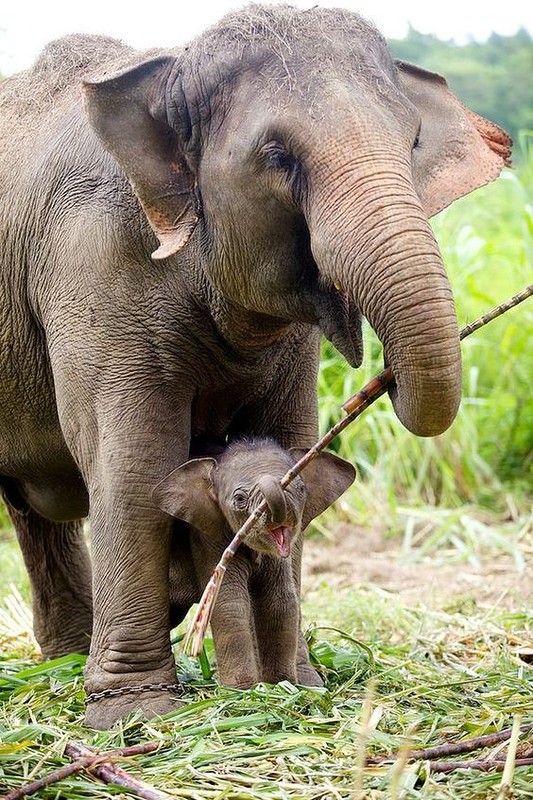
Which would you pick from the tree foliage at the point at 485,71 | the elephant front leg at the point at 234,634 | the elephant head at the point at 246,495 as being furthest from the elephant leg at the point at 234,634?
the tree foliage at the point at 485,71

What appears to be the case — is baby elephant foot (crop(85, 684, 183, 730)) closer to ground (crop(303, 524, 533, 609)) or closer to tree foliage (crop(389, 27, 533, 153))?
ground (crop(303, 524, 533, 609))

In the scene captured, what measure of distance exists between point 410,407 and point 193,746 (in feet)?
3.79

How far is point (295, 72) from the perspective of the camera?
373 centimetres

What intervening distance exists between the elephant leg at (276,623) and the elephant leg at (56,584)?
1.53 metres

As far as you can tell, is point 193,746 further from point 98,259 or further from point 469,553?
point 469,553

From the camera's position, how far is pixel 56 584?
588 cm

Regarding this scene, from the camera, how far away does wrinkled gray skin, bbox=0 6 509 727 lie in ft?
11.6

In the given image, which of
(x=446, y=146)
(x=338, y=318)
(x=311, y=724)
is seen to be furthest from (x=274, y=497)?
(x=446, y=146)

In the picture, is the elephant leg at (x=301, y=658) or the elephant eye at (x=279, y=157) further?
the elephant leg at (x=301, y=658)

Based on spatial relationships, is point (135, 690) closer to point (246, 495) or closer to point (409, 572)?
point (246, 495)

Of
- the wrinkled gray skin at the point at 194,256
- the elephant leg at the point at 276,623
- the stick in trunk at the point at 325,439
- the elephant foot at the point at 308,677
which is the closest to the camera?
the wrinkled gray skin at the point at 194,256

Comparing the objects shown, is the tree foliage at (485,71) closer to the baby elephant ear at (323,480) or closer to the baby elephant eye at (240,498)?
the baby elephant ear at (323,480)

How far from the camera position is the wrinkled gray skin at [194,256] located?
11.6 ft

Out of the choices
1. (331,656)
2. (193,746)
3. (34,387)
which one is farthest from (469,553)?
(193,746)
